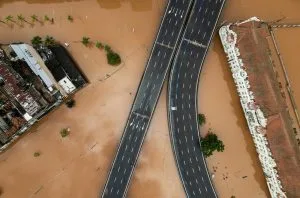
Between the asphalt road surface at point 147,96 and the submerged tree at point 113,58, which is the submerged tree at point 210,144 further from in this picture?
the submerged tree at point 113,58

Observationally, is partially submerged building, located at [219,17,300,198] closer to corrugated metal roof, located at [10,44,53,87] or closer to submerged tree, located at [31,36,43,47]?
corrugated metal roof, located at [10,44,53,87]

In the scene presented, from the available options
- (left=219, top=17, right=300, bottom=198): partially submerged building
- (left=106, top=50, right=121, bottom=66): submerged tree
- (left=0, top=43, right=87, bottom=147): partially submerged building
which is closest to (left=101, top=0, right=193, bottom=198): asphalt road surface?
(left=106, top=50, right=121, bottom=66): submerged tree

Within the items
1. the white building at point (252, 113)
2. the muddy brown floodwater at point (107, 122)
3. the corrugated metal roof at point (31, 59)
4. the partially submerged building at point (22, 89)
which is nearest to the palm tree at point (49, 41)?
the muddy brown floodwater at point (107, 122)

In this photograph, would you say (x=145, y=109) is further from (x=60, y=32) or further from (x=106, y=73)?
(x=60, y=32)

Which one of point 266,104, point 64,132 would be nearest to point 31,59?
point 64,132

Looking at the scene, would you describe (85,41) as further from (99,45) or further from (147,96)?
(147,96)

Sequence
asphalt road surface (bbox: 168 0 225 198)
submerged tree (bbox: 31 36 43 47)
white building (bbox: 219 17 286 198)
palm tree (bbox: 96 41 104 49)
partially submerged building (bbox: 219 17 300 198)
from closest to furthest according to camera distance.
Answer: partially submerged building (bbox: 219 17 300 198) < white building (bbox: 219 17 286 198) < submerged tree (bbox: 31 36 43 47) < asphalt road surface (bbox: 168 0 225 198) < palm tree (bbox: 96 41 104 49)
